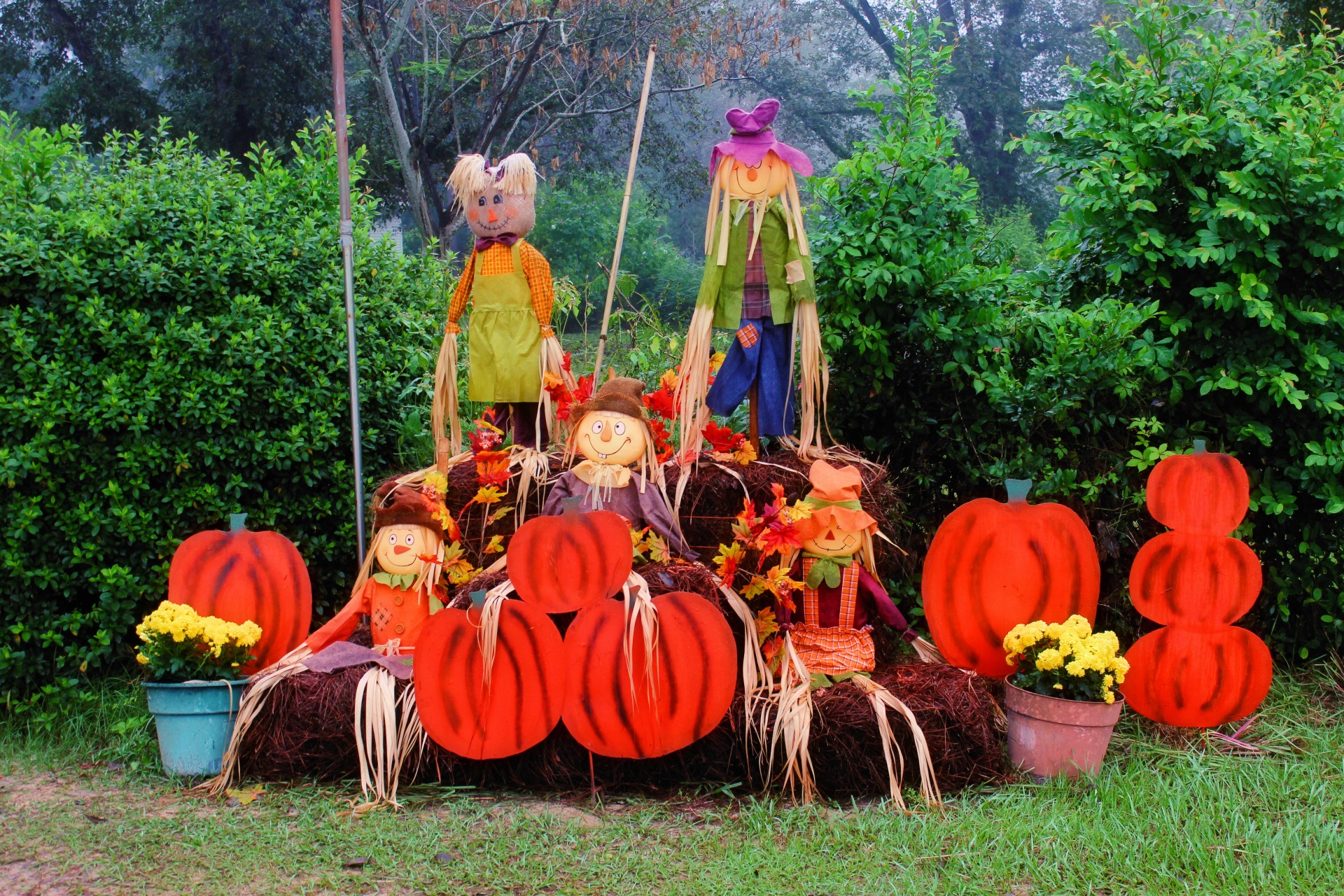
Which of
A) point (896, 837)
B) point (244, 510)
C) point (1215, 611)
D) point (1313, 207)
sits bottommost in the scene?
point (896, 837)

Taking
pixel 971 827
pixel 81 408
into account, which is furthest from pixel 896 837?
pixel 81 408

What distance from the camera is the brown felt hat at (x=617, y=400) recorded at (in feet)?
12.3

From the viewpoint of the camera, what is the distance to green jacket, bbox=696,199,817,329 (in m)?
4.03

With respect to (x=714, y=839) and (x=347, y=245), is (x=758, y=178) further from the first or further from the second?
(x=714, y=839)

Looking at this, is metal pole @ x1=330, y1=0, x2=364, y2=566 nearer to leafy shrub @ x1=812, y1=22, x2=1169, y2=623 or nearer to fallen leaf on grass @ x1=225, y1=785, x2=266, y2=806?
fallen leaf on grass @ x1=225, y1=785, x2=266, y2=806

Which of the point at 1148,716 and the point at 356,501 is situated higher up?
the point at 356,501

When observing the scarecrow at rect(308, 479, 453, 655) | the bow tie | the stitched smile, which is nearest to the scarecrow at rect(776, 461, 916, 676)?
the stitched smile

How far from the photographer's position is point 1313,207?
12.8 ft

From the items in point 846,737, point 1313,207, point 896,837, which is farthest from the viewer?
point 1313,207

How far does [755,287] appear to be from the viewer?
4.07 meters

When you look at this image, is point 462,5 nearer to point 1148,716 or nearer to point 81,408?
point 81,408

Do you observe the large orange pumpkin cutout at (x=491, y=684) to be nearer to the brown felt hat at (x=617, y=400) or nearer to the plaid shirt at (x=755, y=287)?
the brown felt hat at (x=617, y=400)

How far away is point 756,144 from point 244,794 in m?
2.86

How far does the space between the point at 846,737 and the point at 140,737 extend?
8.28 feet
